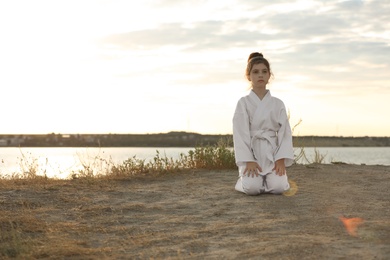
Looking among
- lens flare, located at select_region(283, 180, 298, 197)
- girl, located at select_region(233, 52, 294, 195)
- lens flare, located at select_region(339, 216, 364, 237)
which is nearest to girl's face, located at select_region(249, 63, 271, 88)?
girl, located at select_region(233, 52, 294, 195)

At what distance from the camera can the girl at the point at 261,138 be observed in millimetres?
7051

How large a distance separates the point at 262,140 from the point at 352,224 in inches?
89.3

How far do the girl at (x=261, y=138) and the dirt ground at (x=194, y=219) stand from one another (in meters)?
0.25

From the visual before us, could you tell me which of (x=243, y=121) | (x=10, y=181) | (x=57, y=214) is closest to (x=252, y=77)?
(x=243, y=121)

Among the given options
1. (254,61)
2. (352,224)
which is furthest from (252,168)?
(352,224)

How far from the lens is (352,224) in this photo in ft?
16.6

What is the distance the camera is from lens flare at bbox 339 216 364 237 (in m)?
4.73

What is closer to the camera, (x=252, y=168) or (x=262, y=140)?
(x=252, y=168)

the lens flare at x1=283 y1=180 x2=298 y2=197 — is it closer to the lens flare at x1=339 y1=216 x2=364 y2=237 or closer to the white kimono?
the white kimono

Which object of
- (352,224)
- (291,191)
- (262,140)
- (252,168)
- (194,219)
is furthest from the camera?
(291,191)

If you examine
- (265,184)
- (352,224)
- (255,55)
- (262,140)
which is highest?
(255,55)

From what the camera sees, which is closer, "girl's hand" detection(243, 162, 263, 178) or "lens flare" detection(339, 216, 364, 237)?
"lens flare" detection(339, 216, 364, 237)

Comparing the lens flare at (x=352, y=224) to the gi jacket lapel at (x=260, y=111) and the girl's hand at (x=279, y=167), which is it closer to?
the girl's hand at (x=279, y=167)

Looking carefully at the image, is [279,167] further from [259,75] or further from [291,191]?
[259,75]
